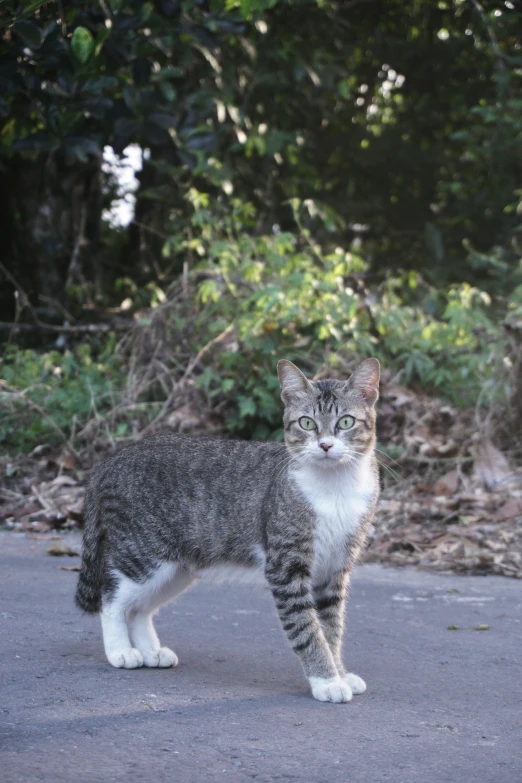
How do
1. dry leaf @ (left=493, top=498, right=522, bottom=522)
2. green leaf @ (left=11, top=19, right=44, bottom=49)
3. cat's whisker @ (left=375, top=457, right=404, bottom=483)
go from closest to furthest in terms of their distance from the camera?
cat's whisker @ (left=375, top=457, right=404, bottom=483) → green leaf @ (left=11, top=19, right=44, bottom=49) → dry leaf @ (left=493, top=498, right=522, bottom=522)

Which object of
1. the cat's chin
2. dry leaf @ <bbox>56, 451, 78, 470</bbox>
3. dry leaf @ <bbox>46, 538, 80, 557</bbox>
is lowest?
dry leaf @ <bbox>46, 538, 80, 557</bbox>

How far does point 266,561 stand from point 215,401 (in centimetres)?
404

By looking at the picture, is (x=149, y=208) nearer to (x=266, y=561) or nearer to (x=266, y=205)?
(x=266, y=205)

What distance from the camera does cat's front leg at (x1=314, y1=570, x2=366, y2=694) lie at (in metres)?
3.93

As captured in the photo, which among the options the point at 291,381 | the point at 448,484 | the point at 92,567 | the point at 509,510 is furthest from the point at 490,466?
the point at 92,567

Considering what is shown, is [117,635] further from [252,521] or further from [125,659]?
[252,521]

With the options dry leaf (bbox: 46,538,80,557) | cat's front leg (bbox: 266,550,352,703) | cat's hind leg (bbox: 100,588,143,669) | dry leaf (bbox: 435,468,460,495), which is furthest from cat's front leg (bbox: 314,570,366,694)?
dry leaf (bbox: 435,468,460,495)

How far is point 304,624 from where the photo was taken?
146 inches

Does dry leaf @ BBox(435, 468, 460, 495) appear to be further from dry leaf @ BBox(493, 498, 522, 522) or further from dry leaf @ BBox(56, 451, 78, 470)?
dry leaf @ BBox(56, 451, 78, 470)

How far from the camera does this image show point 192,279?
8547mm

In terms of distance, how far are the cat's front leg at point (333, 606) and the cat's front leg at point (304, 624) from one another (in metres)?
0.16

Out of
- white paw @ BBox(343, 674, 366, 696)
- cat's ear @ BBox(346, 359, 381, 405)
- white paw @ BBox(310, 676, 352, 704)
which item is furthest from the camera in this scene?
cat's ear @ BBox(346, 359, 381, 405)

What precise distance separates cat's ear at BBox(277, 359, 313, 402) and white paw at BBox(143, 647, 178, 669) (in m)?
1.18

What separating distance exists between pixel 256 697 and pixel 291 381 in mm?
1401
